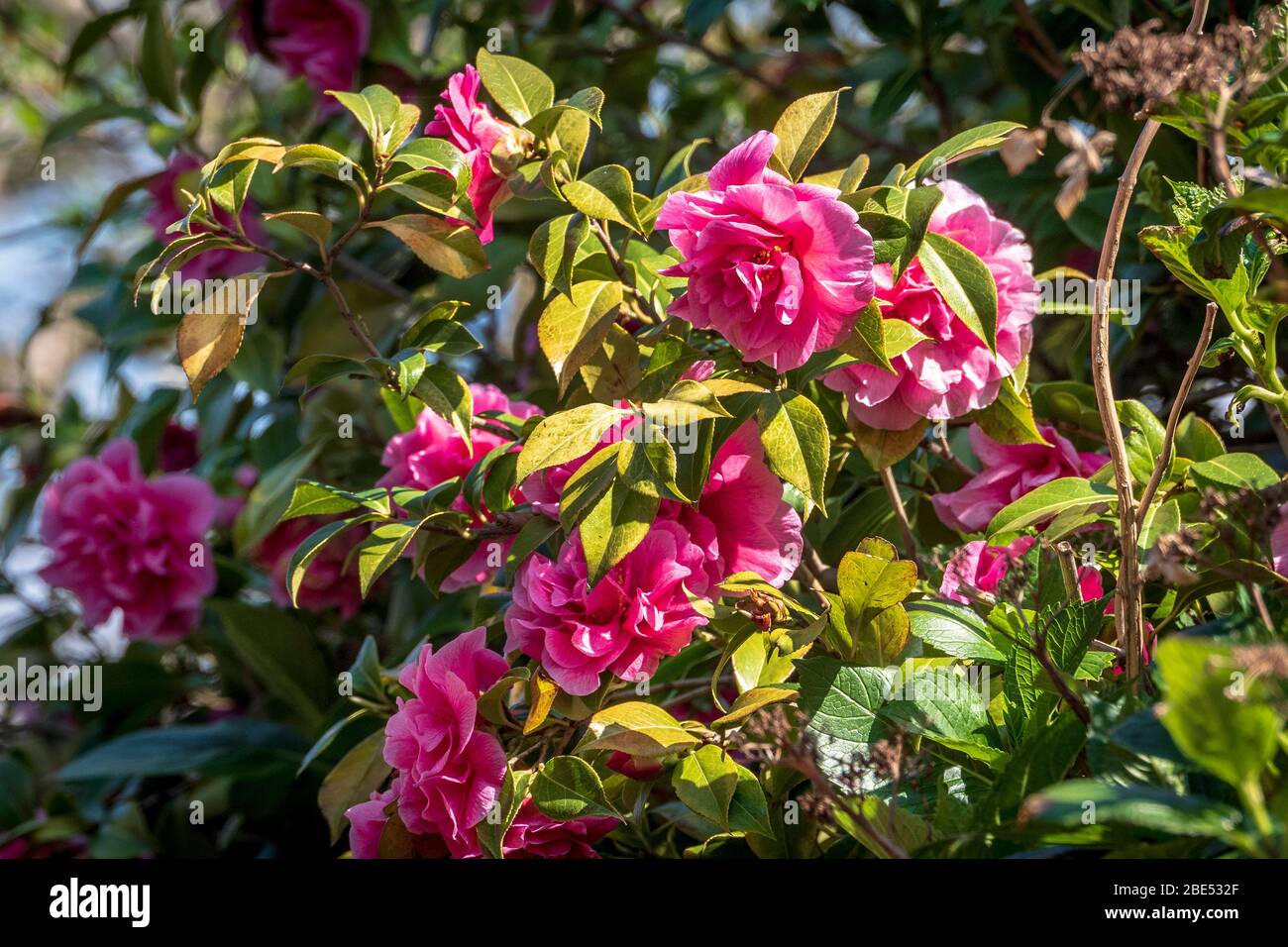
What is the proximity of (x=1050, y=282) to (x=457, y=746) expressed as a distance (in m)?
0.53

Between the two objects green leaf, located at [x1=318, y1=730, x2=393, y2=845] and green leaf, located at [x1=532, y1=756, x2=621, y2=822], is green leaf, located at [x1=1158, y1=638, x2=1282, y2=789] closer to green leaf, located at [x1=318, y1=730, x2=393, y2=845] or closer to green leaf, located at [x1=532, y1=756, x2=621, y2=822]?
green leaf, located at [x1=532, y1=756, x2=621, y2=822]

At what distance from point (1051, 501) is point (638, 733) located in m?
0.26

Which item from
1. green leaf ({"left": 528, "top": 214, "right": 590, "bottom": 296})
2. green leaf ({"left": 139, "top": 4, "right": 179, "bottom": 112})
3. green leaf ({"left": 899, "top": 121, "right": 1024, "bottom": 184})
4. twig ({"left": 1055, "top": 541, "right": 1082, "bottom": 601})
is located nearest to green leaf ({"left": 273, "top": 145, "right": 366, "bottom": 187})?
green leaf ({"left": 528, "top": 214, "right": 590, "bottom": 296})

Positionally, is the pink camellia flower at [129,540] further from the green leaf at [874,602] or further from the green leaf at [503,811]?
the green leaf at [874,602]

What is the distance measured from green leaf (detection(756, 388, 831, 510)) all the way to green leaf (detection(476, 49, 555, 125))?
9.8 inches

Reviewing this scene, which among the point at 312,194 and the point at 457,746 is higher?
the point at 312,194

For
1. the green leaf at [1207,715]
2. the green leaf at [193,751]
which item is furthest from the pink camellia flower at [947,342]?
the green leaf at [193,751]

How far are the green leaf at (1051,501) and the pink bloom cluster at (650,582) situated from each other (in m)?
0.11

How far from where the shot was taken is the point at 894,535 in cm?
87

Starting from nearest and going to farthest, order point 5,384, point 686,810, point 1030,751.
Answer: point 1030,751 → point 686,810 → point 5,384

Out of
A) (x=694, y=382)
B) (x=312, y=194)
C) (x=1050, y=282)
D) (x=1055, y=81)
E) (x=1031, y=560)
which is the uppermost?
(x=312, y=194)

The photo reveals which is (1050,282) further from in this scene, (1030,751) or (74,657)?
(74,657)

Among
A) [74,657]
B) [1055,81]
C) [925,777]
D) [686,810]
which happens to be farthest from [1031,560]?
[74,657]

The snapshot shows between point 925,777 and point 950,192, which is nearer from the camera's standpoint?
point 925,777
